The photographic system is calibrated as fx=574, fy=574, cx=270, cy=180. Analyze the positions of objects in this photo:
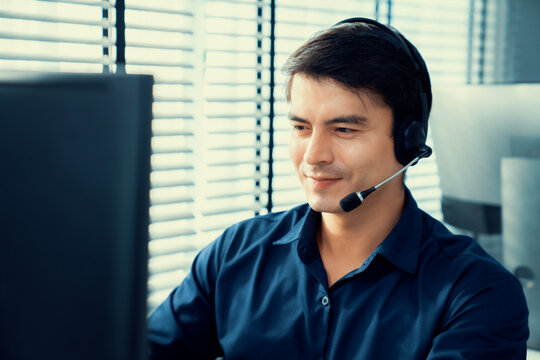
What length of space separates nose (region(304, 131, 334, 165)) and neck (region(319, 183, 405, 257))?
0.13 metres

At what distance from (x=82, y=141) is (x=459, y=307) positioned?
0.78 m

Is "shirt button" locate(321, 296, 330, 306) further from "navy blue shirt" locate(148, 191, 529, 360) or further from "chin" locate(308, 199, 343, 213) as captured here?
"chin" locate(308, 199, 343, 213)

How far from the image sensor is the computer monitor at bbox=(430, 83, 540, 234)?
1464 mm

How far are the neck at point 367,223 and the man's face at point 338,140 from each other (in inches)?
2.1

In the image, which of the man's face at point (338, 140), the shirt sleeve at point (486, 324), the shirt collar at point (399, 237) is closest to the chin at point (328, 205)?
the man's face at point (338, 140)

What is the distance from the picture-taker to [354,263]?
3.82 feet

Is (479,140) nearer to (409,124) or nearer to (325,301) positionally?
(409,124)

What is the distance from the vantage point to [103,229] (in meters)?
0.43

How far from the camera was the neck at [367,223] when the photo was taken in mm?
1165

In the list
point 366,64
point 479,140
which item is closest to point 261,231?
point 366,64

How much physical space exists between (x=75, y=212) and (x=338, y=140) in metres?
0.73

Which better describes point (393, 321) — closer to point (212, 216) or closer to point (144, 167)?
point (144, 167)

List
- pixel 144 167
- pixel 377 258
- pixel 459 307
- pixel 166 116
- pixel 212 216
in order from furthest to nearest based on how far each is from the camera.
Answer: pixel 212 216 → pixel 166 116 → pixel 377 258 → pixel 459 307 → pixel 144 167

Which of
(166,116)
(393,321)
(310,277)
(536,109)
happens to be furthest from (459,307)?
(166,116)
